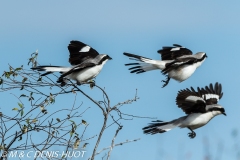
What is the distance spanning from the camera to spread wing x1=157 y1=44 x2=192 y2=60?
31.3ft

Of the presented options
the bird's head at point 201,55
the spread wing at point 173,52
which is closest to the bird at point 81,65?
the spread wing at point 173,52

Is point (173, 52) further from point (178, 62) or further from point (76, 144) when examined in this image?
point (76, 144)

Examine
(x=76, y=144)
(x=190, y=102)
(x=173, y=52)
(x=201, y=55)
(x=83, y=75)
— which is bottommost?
(x=76, y=144)

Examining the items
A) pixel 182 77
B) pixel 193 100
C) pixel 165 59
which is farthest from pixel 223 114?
pixel 165 59

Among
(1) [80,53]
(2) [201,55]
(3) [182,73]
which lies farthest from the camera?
(2) [201,55]

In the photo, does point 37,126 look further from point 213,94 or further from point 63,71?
point 213,94

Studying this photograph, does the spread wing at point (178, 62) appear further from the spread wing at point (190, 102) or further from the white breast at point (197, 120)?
the white breast at point (197, 120)

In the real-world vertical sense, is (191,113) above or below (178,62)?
below

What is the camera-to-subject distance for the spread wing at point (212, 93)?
8602mm

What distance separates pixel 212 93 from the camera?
8820 millimetres

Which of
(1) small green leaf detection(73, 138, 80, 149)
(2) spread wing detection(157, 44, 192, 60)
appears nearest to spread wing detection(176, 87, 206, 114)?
(2) spread wing detection(157, 44, 192, 60)

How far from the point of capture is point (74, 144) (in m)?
6.02

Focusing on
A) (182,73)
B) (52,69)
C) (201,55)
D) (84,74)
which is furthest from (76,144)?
(201,55)

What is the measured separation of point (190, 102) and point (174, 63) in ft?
3.43
